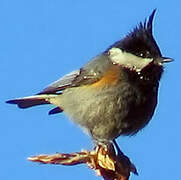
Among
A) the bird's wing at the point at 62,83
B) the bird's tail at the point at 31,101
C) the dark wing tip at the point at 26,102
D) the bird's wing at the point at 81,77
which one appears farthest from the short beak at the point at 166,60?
the dark wing tip at the point at 26,102

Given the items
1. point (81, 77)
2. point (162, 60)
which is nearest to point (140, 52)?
point (162, 60)

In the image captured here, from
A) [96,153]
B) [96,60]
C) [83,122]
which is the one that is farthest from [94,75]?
[96,153]

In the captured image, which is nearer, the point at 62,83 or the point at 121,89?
the point at 121,89

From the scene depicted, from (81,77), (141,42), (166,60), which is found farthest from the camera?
(81,77)

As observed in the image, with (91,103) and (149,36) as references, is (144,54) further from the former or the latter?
(91,103)

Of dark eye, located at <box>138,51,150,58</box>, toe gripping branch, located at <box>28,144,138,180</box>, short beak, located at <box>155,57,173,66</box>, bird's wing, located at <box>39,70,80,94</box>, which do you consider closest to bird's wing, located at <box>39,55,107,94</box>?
bird's wing, located at <box>39,70,80,94</box>

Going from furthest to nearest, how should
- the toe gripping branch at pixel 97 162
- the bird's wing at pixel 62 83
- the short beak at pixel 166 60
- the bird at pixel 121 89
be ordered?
the bird's wing at pixel 62 83 → the bird at pixel 121 89 → the short beak at pixel 166 60 → the toe gripping branch at pixel 97 162

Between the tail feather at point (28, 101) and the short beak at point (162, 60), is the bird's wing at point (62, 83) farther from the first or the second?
the short beak at point (162, 60)

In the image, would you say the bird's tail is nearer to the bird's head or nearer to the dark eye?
the bird's head

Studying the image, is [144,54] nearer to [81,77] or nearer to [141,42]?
[141,42]
